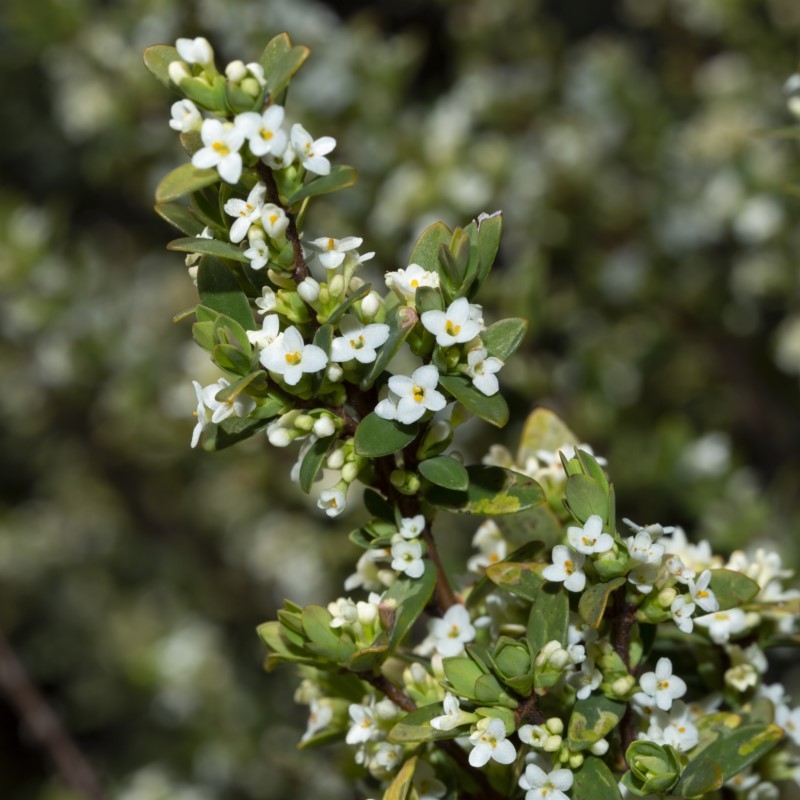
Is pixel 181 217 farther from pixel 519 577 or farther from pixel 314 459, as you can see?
pixel 519 577

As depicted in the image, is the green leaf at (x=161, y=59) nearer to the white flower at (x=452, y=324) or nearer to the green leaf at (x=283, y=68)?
the green leaf at (x=283, y=68)

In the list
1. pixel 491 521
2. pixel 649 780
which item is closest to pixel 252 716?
pixel 491 521

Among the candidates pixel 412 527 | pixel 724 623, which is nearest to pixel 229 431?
pixel 412 527

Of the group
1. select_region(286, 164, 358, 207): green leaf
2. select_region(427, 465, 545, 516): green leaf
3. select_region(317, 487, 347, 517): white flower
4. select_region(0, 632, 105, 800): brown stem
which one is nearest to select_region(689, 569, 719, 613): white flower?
select_region(427, 465, 545, 516): green leaf

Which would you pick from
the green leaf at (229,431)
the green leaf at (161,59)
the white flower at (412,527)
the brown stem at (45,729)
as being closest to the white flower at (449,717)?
the white flower at (412,527)

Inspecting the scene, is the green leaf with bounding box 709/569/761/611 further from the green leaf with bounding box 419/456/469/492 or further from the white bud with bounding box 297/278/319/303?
the white bud with bounding box 297/278/319/303
